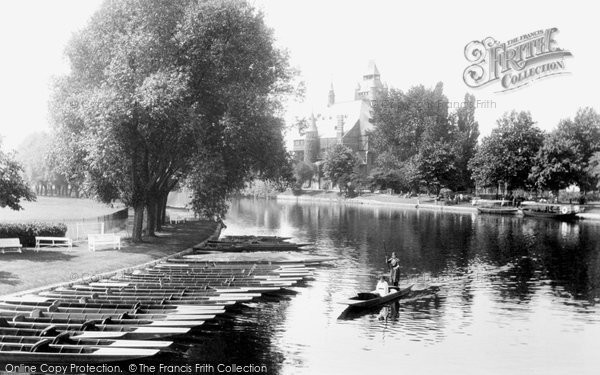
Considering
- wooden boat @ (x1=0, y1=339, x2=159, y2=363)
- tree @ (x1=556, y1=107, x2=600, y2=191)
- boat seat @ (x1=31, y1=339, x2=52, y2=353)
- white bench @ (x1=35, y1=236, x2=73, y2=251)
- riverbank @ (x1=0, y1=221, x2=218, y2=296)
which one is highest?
tree @ (x1=556, y1=107, x2=600, y2=191)

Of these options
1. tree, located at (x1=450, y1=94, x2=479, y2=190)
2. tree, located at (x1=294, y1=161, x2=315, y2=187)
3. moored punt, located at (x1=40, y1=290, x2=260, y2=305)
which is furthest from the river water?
tree, located at (x1=294, y1=161, x2=315, y2=187)

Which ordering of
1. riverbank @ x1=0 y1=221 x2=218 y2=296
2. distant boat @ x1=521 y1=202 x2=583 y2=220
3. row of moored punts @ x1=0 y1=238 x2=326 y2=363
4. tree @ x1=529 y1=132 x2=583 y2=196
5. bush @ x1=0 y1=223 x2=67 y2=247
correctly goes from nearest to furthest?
row of moored punts @ x1=0 y1=238 x2=326 y2=363 < riverbank @ x1=0 y1=221 x2=218 y2=296 < bush @ x1=0 y1=223 x2=67 y2=247 < distant boat @ x1=521 y1=202 x2=583 y2=220 < tree @ x1=529 y1=132 x2=583 y2=196

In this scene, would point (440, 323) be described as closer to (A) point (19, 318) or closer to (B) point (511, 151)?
(A) point (19, 318)

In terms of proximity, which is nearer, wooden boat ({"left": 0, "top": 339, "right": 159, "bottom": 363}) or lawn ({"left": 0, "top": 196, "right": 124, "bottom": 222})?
wooden boat ({"left": 0, "top": 339, "right": 159, "bottom": 363})

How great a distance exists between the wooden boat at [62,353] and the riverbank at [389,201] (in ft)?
330

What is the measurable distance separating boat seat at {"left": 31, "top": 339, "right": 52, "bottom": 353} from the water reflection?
7520 millimetres

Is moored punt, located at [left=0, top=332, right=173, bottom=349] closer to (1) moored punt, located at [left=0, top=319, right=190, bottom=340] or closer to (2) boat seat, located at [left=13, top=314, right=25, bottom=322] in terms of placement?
(1) moored punt, located at [left=0, top=319, right=190, bottom=340]

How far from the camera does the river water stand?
21.2m

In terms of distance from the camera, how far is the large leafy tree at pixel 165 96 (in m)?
39.5

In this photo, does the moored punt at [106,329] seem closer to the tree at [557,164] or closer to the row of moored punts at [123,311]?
the row of moored punts at [123,311]

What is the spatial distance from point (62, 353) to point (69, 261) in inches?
720

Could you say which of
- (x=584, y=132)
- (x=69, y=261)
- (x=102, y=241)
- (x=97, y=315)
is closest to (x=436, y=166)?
(x=584, y=132)

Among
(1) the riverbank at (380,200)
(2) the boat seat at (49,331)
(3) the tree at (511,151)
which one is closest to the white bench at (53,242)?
(2) the boat seat at (49,331)

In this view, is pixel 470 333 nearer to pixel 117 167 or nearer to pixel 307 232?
pixel 117 167
